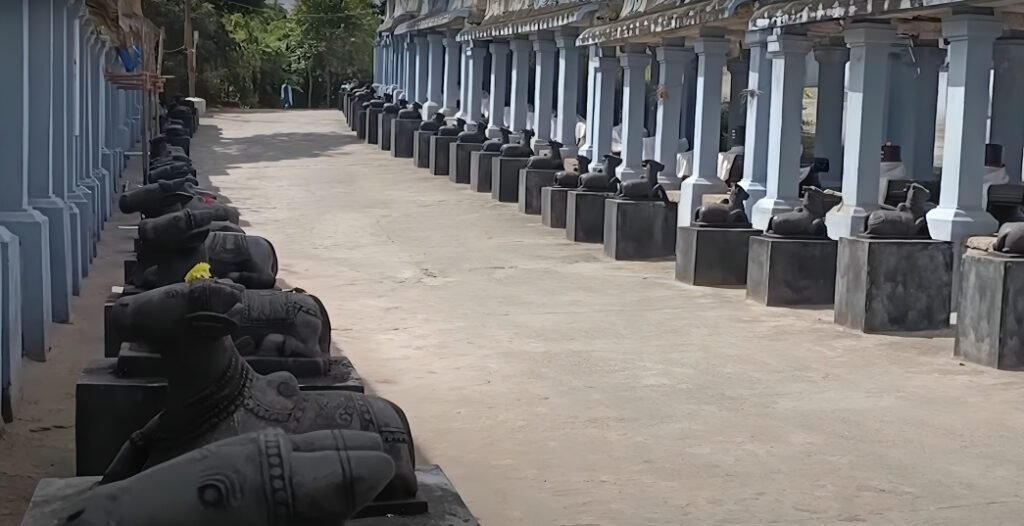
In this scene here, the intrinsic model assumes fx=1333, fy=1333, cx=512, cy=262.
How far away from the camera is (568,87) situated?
21.4m

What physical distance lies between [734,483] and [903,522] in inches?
34.5

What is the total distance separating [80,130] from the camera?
555 inches

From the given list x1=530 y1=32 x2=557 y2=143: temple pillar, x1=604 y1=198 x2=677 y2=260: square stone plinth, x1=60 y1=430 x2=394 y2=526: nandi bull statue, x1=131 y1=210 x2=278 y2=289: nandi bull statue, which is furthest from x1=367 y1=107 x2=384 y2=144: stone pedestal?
x1=60 y1=430 x2=394 y2=526: nandi bull statue

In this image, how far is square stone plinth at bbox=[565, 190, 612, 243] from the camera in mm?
16344

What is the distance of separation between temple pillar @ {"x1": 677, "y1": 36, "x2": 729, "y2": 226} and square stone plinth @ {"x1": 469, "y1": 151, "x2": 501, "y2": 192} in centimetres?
704

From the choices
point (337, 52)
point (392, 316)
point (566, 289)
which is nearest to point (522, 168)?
point (566, 289)

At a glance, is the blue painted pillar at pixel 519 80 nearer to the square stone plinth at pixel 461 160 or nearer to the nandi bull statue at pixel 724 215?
the square stone plinth at pixel 461 160

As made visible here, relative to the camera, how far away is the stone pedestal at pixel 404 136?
27.9 m

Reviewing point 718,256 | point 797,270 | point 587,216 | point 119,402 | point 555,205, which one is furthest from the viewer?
point 555,205

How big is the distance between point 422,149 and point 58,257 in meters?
16.3

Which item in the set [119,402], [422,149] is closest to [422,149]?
[422,149]

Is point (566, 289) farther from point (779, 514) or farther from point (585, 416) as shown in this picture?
point (779, 514)

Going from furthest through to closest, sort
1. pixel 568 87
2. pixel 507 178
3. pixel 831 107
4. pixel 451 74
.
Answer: pixel 451 74, pixel 568 87, pixel 507 178, pixel 831 107

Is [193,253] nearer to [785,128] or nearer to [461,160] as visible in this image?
[785,128]
